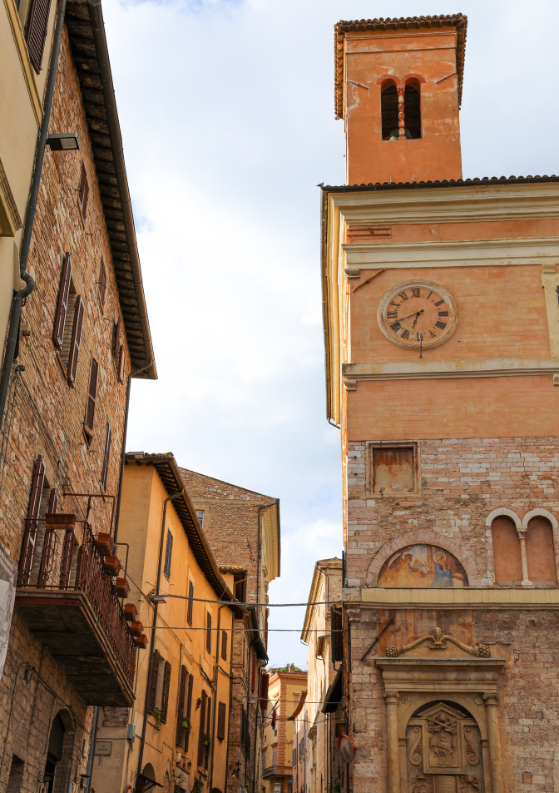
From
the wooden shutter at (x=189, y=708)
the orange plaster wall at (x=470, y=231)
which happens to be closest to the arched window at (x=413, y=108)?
the orange plaster wall at (x=470, y=231)

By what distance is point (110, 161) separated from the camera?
1373 cm

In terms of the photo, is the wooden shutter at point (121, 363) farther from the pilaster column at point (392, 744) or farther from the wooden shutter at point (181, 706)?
the wooden shutter at point (181, 706)

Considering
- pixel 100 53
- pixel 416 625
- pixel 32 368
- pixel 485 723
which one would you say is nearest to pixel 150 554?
pixel 416 625

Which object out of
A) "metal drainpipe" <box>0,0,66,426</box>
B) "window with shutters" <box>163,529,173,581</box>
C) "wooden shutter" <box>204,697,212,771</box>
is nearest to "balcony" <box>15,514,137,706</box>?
"metal drainpipe" <box>0,0,66,426</box>

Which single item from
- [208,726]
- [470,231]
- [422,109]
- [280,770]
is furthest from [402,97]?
[280,770]

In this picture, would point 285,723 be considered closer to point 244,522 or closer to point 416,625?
point 244,522

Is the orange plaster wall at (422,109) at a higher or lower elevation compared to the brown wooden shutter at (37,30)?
higher

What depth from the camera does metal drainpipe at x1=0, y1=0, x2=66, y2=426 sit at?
913 centimetres

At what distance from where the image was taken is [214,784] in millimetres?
27047

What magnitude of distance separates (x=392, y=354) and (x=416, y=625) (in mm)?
5135

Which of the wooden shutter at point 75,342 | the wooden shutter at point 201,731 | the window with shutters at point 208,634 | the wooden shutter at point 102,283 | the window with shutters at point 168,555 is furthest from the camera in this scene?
the window with shutters at point 208,634

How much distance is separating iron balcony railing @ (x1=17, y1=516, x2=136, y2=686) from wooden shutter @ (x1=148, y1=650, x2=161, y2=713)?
4.43 m

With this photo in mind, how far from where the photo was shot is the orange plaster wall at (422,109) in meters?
19.6

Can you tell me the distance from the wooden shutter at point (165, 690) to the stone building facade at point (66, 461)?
518 centimetres
